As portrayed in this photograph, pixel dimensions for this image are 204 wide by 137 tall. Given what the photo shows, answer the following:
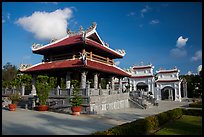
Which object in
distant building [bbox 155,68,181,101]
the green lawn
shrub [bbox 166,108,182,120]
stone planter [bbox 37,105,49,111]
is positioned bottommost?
the green lawn

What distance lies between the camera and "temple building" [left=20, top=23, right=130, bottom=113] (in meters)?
18.7

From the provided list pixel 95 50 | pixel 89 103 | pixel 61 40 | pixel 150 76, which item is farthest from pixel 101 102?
pixel 150 76

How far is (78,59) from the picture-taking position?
66.1ft

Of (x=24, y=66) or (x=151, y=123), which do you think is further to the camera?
(x=24, y=66)

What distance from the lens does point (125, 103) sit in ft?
80.7

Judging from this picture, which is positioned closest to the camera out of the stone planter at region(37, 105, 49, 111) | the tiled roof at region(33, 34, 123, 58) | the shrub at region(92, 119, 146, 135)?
the shrub at region(92, 119, 146, 135)

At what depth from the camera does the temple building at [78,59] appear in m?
18.7

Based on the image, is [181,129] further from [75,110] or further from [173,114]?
[75,110]

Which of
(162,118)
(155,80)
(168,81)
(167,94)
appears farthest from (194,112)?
(167,94)

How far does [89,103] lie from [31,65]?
373 inches

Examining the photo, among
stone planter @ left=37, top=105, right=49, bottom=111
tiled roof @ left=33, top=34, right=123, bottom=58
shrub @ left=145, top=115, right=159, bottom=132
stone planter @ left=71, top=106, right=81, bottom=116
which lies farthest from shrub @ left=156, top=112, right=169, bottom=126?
tiled roof @ left=33, top=34, right=123, bottom=58

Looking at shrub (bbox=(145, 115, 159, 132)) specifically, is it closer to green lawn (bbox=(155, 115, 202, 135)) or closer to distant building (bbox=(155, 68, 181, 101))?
green lawn (bbox=(155, 115, 202, 135))

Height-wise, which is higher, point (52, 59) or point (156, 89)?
point (52, 59)

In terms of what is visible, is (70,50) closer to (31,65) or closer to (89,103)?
(31,65)
